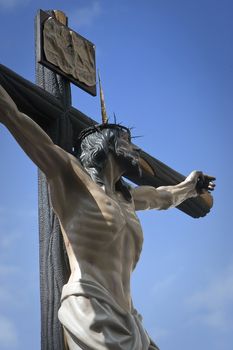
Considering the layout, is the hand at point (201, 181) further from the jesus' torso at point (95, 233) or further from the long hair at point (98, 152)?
the jesus' torso at point (95, 233)

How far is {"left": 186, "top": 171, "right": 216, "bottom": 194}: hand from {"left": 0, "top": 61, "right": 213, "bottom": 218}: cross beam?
0.16 metres

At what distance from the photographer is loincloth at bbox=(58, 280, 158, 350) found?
2684 mm

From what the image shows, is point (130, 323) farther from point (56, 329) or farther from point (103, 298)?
point (56, 329)

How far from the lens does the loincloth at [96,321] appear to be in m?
2.68

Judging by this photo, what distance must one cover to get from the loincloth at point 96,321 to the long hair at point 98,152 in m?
0.47

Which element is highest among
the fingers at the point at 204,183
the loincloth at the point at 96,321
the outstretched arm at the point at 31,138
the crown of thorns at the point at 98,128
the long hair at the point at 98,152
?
the fingers at the point at 204,183

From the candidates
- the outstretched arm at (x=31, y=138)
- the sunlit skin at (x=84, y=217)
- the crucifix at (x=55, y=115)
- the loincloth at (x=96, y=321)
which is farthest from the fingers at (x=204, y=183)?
the loincloth at (x=96, y=321)

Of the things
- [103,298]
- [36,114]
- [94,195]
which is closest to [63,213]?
[94,195]

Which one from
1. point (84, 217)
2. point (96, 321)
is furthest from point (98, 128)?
point (96, 321)

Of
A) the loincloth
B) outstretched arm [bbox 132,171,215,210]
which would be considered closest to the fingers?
outstretched arm [bbox 132,171,215,210]

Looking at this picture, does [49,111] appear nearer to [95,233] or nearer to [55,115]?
[55,115]

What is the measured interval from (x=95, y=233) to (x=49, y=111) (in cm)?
76

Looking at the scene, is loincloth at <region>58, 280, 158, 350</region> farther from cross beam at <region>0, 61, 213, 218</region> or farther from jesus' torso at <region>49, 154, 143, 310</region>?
cross beam at <region>0, 61, 213, 218</region>

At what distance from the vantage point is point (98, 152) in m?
3.19
